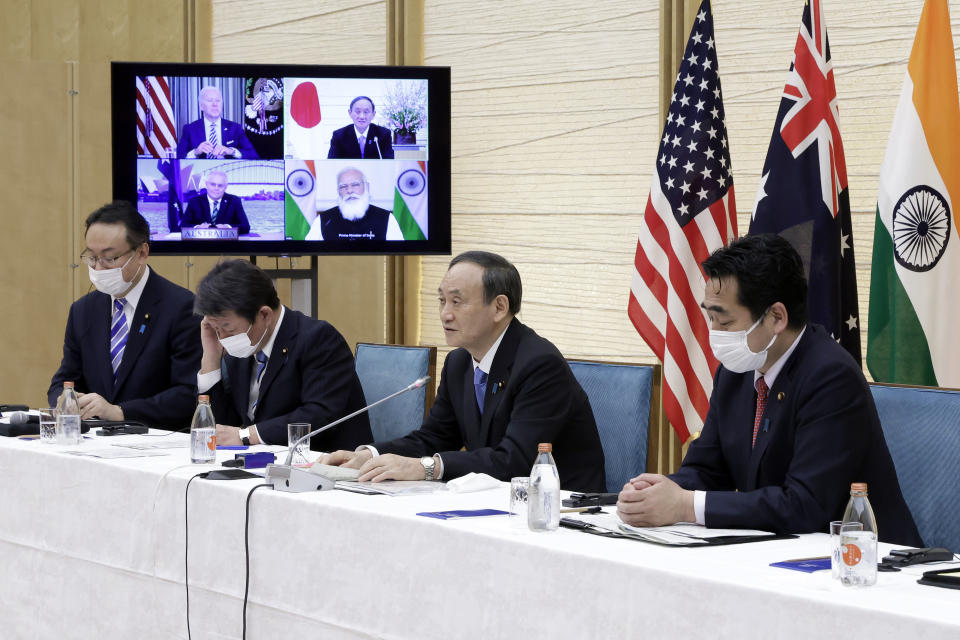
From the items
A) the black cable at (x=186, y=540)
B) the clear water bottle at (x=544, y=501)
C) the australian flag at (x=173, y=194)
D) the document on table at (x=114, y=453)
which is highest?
the australian flag at (x=173, y=194)

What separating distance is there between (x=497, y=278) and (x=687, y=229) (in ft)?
3.82

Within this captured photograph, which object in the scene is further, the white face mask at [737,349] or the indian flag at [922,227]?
the indian flag at [922,227]

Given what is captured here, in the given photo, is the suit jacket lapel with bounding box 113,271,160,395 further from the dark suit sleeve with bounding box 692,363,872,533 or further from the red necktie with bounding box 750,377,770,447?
the dark suit sleeve with bounding box 692,363,872,533

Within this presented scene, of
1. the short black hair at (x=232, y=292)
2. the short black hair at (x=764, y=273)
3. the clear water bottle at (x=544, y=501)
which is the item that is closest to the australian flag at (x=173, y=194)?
the short black hair at (x=232, y=292)

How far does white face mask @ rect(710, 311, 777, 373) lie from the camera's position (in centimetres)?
253

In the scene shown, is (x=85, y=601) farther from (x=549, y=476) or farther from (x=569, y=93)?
(x=569, y=93)

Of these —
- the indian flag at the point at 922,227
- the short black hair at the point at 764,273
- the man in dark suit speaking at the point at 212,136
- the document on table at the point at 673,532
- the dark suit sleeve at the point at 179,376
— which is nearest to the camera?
the document on table at the point at 673,532

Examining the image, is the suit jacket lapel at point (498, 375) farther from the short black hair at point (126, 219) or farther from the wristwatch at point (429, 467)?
the short black hair at point (126, 219)

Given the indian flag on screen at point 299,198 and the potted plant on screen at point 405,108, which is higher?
the potted plant on screen at point 405,108

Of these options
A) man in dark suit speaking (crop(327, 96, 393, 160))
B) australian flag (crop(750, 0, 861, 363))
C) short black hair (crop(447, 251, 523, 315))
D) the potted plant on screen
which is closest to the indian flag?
australian flag (crop(750, 0, 861, 363))

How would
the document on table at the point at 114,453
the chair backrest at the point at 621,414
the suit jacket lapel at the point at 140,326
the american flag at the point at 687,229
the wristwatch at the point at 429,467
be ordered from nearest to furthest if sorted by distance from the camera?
1. the wristwatch at the point at 429,467
2. the document on table at the point at 114,453
3. the chair backrest at the point at 621,414
4. the american flag at the point at 687,229
5. the suit jacket lapel at the point at 140,326

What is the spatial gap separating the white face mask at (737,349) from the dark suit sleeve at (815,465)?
0.36 ft

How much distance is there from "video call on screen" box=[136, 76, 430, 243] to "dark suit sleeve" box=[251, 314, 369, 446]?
1070mm

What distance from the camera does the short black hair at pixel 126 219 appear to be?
4410 mm
